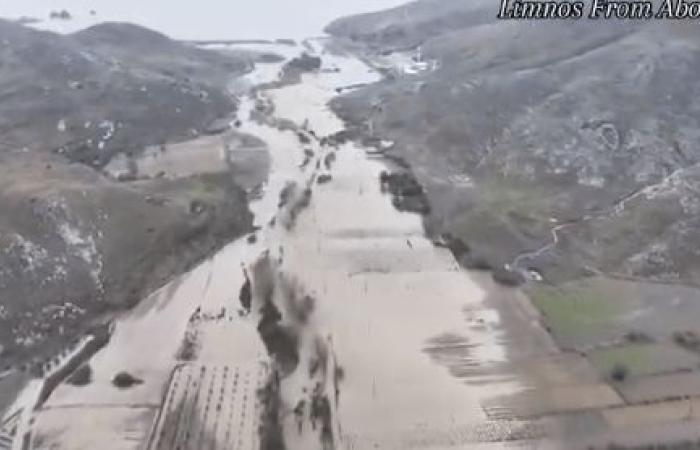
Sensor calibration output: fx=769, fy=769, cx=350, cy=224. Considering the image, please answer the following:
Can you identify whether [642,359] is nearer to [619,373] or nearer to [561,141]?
[619,373]

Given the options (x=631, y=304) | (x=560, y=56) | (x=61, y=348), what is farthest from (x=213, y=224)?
(x=560, y=56)

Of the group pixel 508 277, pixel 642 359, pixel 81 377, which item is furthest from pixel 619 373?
pixel 81 377

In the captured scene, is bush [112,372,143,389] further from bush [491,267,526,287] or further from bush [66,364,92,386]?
bush [491,267,526,287]

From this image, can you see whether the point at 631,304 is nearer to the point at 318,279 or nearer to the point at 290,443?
the point at 318,279

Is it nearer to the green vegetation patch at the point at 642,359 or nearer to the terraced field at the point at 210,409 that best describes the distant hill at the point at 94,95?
the terraced field at the point at 210,409

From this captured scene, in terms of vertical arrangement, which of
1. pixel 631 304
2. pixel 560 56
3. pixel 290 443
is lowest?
pixel 290 443

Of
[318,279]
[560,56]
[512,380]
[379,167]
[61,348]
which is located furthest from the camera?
[560,56]
